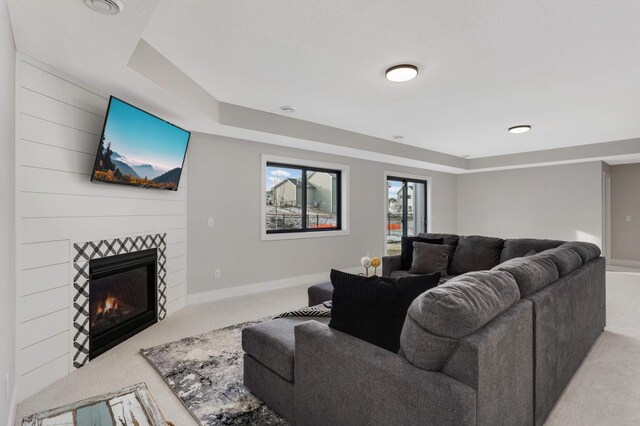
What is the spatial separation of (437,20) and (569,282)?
1.98 meters

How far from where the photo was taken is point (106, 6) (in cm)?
176

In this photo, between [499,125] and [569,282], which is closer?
[569,282]

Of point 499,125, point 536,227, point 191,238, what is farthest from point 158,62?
point 536,227

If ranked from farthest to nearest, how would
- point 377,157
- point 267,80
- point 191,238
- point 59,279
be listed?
point 377,157 → point 191,238 → point 267,80 → point 59,279

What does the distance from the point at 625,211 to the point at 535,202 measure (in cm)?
184

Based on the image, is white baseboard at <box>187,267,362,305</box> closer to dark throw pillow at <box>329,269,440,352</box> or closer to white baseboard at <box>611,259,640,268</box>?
dark throw pillow at <box>329,269,440,352</box>

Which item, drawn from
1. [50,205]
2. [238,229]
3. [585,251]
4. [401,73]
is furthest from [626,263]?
[50,205]

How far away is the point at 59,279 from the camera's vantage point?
2.42m

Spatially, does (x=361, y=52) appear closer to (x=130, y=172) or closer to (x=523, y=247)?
(x=130, y=172)

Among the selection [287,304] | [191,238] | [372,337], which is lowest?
[287,304]

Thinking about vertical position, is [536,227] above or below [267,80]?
below

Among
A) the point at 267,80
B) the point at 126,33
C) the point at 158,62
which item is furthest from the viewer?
the point at 267,80

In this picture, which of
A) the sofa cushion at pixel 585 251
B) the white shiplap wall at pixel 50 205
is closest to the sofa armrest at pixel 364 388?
the white shiplap wall at pixel 50 205

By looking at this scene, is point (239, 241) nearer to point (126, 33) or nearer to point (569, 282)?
point (126, 33)
